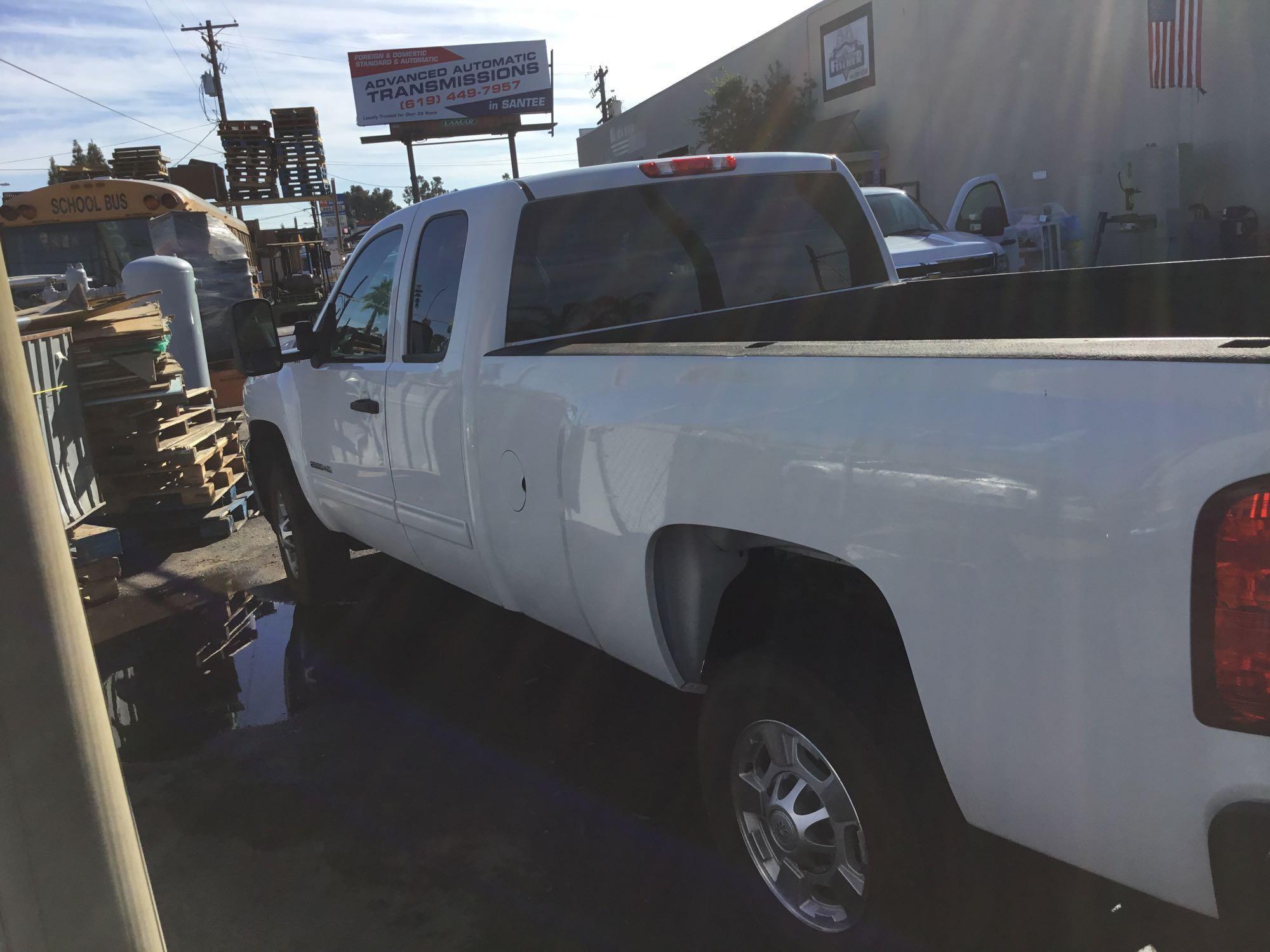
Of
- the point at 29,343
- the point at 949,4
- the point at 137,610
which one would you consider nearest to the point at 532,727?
the point at 137,610

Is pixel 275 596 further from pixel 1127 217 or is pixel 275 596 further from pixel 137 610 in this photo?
pixel 1127 217

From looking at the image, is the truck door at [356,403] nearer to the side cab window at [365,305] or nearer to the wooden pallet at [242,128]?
the side cab window at [365,305]

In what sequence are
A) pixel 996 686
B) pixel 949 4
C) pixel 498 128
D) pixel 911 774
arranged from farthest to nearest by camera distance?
pixel 498 128 → pixel 949 4 → pixel 911 774 → pixel 996 686

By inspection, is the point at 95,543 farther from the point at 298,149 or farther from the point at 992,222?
the point at 298,149

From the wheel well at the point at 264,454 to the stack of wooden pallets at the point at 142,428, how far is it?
5.29ft

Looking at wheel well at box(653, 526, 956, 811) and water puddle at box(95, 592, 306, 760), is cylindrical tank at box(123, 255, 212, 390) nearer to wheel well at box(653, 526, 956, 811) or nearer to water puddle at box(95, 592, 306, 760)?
water puddle at box(95, 592, 306, 760)

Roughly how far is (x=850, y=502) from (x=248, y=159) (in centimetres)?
3279

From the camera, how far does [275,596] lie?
657 centimetres

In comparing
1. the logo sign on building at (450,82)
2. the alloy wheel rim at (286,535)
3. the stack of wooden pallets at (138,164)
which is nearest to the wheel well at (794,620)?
the alloy wheel rim at (286,535)

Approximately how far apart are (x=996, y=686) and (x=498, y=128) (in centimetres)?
5473

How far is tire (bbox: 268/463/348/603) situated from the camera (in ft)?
19.2

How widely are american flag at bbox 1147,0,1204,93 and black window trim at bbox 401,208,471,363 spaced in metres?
17.1

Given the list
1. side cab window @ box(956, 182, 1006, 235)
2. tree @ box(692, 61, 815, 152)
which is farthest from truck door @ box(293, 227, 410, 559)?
tree @ box(692, 61, 815, 152)

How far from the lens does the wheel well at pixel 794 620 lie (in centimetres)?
231
